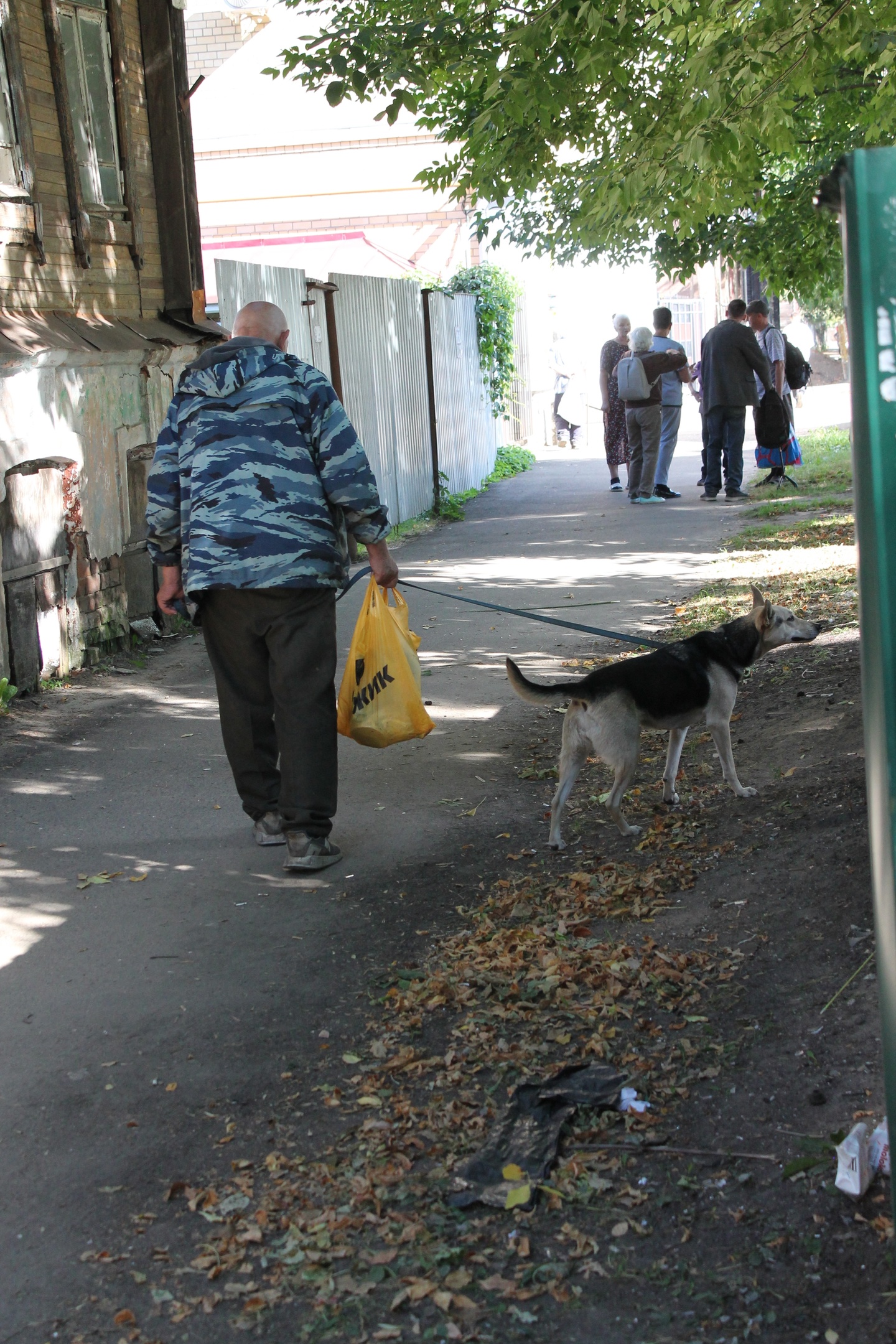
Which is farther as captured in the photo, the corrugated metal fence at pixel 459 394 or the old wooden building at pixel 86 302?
the corrugated metal fence at pixel 459 394

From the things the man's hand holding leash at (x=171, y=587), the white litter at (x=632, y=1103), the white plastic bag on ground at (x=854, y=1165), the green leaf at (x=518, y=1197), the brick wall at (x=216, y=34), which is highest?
the brick wall at (x=216, y=34)

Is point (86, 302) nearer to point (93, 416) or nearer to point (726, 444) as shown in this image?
point (93, 416)

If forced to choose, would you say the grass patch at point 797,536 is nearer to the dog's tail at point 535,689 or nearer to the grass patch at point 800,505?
the grass patch at point 800,505

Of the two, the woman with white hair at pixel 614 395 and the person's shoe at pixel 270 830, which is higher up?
the woman with white hair at pixel 614 395

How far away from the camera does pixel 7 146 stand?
8617 mm

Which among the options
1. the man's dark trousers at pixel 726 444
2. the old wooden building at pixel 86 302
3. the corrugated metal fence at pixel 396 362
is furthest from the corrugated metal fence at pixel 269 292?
the man's dark trousers at pixel 726 444

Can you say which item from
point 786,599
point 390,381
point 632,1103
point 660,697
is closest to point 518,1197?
point 632,1103

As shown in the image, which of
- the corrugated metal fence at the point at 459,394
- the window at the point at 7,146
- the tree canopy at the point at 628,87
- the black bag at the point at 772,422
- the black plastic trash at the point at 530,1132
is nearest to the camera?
the black plastic trash at the point at 530,1132

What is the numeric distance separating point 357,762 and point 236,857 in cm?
151

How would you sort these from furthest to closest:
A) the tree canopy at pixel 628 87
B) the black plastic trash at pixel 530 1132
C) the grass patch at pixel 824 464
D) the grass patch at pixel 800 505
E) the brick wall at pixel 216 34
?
the brick wall at pixel 216 34
the grass patch at pixel 824 464
the grass patch at pixel 800 505
the tree canopy at pixel 628 87
the black plastic trash at pixel 530 1132

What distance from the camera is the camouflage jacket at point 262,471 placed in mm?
4934

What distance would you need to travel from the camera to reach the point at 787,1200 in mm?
2797

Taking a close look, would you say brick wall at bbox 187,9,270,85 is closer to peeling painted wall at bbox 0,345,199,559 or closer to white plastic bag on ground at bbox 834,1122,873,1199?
peeling painted wall at bbox 0,345,199,559

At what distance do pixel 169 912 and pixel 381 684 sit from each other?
49.4 inches
